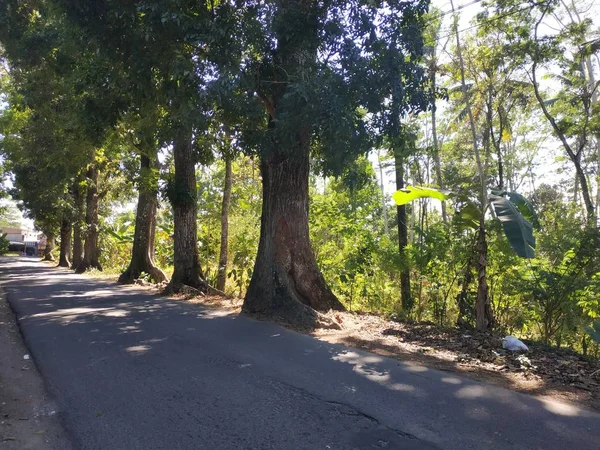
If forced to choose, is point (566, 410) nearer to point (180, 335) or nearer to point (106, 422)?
point (106, 422)

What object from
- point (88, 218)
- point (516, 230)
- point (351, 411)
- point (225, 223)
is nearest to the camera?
point (351, 411)

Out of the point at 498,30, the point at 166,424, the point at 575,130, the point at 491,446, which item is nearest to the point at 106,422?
the point at 166,424

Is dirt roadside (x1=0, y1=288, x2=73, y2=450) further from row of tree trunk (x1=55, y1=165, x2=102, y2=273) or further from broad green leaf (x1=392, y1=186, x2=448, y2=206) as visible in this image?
row of tree trunk (x1=55, y1=165, x2=102, y2=273)

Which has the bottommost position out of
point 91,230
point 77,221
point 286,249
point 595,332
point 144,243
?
point 595,332

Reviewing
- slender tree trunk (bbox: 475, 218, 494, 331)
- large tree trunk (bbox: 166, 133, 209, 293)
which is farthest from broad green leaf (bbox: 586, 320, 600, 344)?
large tree trunk (bbox: 166, 133, 209, 293)

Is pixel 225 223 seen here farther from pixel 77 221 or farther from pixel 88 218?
pixel 77 221

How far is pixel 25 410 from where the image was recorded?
196 inches

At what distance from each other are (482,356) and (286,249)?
4870mm

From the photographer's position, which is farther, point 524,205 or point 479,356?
point 524,205

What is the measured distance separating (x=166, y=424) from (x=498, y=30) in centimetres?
1547

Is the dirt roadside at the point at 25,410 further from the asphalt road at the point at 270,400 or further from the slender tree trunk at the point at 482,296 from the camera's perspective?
the slender tree trunk at the point at 482,296

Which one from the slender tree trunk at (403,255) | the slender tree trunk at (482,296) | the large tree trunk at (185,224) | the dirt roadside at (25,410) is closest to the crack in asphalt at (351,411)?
the dirt roadside at (25,410)

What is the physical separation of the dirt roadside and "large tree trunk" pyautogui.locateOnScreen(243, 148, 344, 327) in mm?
4822

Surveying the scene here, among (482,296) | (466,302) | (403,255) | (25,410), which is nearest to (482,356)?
(482,296)
